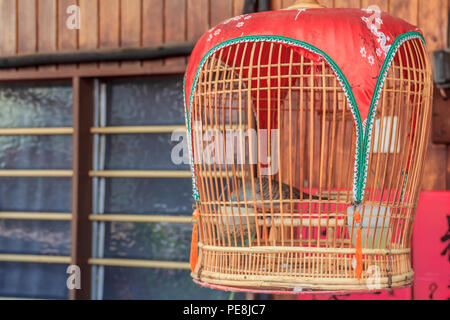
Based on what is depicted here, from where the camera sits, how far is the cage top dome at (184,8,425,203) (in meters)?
1.74

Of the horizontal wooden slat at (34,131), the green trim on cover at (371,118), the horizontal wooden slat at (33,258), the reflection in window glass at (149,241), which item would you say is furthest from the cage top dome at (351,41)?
the horizontal wooden slat at (33,258)

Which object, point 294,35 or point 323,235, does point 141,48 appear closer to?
point 323,235

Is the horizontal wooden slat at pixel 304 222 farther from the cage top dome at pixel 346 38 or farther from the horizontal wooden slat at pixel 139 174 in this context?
the horizontal wooden slat at pixel 139 174

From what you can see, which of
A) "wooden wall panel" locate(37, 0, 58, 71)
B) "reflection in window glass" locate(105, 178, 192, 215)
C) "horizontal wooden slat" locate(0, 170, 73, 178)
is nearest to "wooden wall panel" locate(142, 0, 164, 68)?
"wooden wall panel" locate(37, 0, 58, 71)

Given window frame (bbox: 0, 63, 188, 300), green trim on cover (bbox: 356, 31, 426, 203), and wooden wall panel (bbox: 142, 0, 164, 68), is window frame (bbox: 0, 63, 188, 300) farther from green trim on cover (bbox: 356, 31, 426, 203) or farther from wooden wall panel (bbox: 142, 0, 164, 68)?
green trim on cover (bbox: 356, 31, 426, 203)

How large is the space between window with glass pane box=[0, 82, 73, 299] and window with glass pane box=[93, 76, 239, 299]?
219 mm

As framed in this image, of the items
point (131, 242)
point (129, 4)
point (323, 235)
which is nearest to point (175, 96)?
point (129, 4)

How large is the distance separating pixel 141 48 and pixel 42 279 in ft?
4.76

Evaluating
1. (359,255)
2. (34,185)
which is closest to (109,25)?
(34,185)

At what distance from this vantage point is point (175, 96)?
11.6 ft

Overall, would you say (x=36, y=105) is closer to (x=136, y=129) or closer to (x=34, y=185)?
(x=34, y=185)

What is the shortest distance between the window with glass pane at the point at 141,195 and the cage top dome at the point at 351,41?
5.54ft

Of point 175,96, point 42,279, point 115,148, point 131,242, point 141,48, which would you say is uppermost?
point 141,48

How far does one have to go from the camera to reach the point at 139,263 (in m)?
3.53
